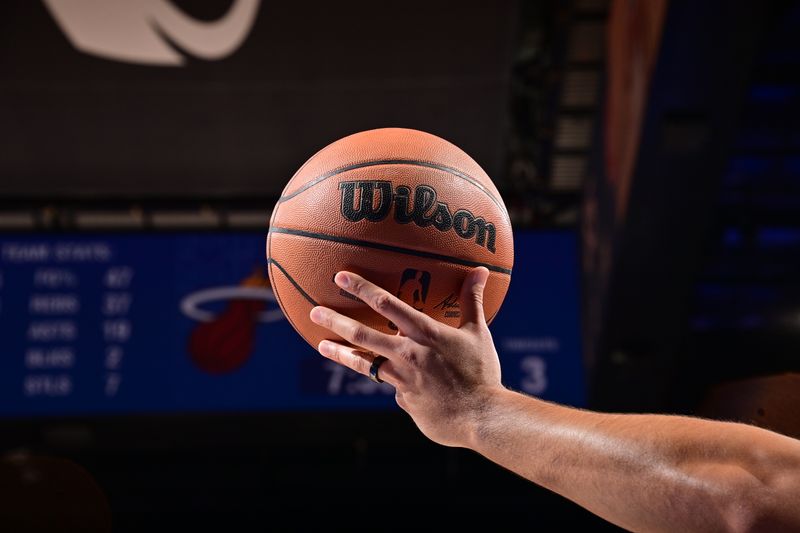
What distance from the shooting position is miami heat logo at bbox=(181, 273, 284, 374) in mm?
5098

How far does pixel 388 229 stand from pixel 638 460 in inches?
29.5

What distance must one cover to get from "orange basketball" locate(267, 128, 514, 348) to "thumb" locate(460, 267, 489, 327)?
209 millimetres

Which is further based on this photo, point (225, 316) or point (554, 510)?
point (554, 510)

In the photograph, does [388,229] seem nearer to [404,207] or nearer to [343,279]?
[404,207]

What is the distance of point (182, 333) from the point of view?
512 cm

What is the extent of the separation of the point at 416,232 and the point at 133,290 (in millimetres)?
3969

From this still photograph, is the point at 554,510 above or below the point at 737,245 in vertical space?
below

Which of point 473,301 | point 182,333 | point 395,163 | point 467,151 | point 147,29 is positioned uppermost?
point 147,29

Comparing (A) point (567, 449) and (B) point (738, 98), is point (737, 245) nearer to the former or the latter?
(B) point (738, 98)

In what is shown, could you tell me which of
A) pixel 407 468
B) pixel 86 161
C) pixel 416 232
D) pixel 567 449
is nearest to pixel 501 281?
pixel 416 232

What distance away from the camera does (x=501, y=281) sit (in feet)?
5.73
